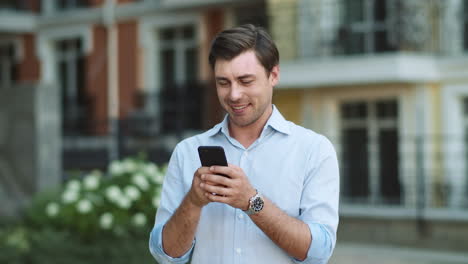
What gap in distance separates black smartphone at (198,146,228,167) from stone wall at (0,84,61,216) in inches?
317

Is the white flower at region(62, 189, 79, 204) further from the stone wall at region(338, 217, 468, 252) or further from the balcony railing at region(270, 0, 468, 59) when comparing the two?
the balcony railing at region(270, 0, 468, 59)

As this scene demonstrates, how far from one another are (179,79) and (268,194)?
676 inches

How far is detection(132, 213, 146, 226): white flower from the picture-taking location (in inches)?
307

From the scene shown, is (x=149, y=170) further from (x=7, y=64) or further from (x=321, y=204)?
(x=7, y=64)

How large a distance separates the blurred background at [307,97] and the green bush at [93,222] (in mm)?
1908

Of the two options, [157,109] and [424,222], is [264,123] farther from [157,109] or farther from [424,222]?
[157,109]

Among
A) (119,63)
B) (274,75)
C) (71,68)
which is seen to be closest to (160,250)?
(274,75)

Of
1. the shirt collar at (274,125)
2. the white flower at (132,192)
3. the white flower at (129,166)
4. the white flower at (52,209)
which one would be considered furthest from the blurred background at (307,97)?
the shirt collar at (274,125)

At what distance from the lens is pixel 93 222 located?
774 centimetres

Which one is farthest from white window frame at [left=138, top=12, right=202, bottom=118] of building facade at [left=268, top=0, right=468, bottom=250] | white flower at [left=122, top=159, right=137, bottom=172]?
white flower at [left=122, top=159, right=137, bottom=172]

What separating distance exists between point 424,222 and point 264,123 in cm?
1110

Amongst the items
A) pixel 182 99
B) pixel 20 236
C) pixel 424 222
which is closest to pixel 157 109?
pixel 182 99

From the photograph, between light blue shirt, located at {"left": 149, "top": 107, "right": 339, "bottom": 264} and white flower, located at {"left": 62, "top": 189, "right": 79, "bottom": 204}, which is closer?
light blue shirt, located at {"left": 149, "top": 107, "right": 339, "bottom": 264}

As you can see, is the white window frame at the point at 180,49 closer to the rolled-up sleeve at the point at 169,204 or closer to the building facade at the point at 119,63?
the building facade at the point at 119,63
